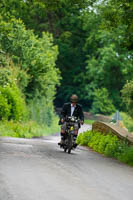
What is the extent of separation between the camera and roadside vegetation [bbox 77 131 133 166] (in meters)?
16.8

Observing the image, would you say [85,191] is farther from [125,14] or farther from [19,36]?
[19,36]

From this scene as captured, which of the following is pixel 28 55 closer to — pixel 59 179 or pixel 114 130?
pixel 114 130

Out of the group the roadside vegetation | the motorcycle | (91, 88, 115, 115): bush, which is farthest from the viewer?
(91, 88, 115, 115): bush

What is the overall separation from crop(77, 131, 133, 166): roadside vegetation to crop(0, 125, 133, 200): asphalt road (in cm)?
210

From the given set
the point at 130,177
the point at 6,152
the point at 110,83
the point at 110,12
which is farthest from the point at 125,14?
the point at 110,83

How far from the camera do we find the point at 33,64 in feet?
128

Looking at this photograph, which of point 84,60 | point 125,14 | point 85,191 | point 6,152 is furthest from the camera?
point 84,60

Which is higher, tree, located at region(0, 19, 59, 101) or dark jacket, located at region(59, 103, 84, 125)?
tree, located at region(0, 19, 59, 101)

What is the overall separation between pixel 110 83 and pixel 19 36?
3730 cm

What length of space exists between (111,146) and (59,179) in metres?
8.38

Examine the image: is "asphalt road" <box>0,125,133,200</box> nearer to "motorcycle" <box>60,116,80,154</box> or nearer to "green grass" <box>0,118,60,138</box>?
"motorcycle" <box>60,116,80,154</box>

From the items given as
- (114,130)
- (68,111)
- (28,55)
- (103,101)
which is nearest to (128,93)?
(28,55)

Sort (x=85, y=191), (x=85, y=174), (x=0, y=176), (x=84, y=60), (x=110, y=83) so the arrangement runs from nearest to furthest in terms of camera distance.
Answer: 1. (x=85, y=191)
2. (x=0, y=176)
3. (x=85, y=174)
4. (x=110, y=83)
5. (x=84, y=60)

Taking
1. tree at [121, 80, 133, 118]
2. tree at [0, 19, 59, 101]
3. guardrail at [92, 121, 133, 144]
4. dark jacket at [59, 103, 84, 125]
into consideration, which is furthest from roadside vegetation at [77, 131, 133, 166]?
tree at [0, 19, 59, 101]
